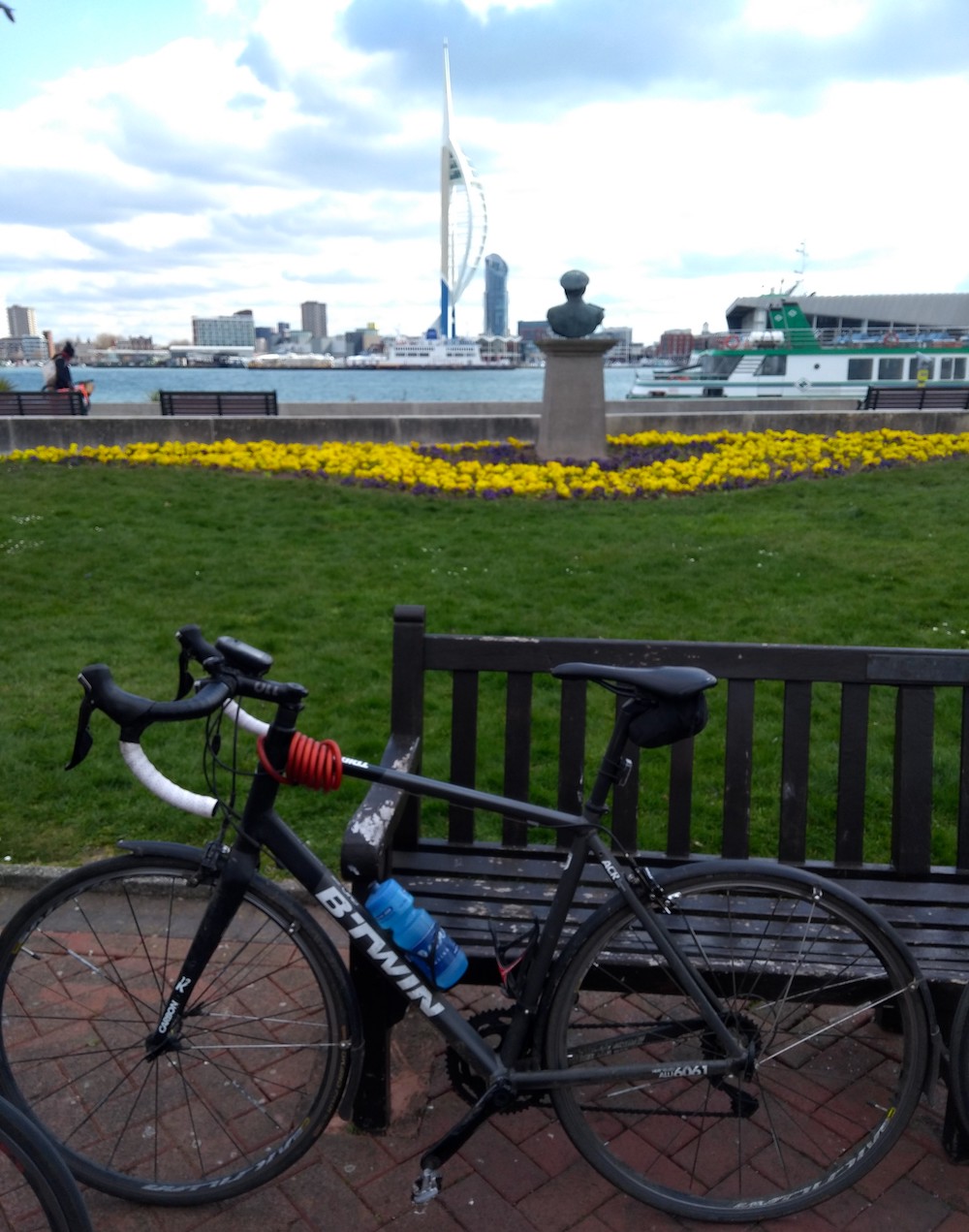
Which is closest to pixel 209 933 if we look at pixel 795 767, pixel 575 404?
pixel 795 767

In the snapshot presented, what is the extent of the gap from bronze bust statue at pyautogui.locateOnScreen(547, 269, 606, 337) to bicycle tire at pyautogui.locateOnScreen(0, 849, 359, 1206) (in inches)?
460

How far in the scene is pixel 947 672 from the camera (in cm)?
329

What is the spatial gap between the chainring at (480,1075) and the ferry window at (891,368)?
32.1 meters

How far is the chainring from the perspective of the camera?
267 cm

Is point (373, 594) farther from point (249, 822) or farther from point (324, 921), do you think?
point (249, 822)

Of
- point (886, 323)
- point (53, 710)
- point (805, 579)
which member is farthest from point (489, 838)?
point (886, 323)

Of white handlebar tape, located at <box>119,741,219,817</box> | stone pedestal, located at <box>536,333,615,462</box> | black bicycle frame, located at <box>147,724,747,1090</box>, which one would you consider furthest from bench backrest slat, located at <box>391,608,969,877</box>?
stone pedestal, located at <box>536,333,615,462</box>

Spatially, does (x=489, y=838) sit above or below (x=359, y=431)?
below

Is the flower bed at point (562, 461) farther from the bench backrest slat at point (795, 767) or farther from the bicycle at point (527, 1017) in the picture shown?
the bicycle at point (527, 1017)

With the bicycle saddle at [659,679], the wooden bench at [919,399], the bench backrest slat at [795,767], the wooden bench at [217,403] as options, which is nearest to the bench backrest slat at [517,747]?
the bench backrest slat at [795,767]

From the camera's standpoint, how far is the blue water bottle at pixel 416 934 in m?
2.62

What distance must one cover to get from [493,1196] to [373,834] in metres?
0.93

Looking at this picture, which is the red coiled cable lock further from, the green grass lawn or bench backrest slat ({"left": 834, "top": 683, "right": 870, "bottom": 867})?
the green grass lawn

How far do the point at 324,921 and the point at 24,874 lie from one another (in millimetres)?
1100
